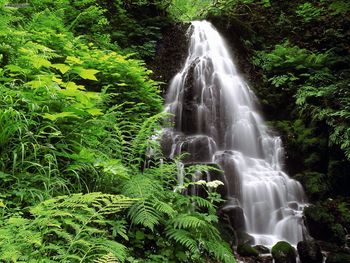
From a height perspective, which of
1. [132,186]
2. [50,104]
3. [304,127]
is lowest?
[304,127]

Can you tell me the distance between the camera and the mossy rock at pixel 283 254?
18.2 ft

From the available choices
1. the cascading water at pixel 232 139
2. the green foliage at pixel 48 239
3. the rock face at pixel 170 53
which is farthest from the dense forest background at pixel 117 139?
the cascading water at pixel 232 139

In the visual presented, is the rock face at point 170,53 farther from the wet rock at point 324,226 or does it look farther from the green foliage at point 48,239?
the green foliage at point 48,239

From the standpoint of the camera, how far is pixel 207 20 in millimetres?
14648

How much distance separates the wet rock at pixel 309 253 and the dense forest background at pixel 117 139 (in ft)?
2.56

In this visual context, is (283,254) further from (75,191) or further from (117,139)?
(75,191)

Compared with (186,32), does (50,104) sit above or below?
below

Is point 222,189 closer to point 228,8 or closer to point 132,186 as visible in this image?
point 132,186

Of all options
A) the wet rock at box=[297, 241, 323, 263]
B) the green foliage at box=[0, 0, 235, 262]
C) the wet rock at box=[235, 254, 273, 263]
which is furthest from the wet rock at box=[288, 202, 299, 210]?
the green foliage at box=[0, 0, 235, 262]

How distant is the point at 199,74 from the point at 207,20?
4.45 metres

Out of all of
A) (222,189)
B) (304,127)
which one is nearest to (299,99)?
(304,127)

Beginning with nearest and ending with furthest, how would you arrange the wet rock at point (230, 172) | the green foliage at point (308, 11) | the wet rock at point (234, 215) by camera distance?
the wet rock at point (234, 215) → the wet rock at point (230, 172) → the green foliage at point (308, 11)

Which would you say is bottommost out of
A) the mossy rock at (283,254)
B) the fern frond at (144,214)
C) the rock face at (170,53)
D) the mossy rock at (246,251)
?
the mossy rock at (246,251)

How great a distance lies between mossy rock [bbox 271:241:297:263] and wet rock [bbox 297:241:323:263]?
0.14 m
